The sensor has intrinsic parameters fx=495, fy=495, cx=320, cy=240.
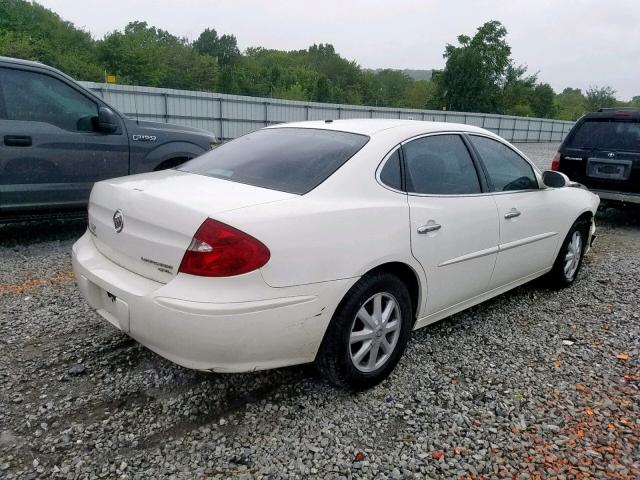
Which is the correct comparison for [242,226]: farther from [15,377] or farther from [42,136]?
[42,136]

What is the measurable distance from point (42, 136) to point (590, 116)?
7.39 metres

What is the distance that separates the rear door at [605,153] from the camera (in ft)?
22.9

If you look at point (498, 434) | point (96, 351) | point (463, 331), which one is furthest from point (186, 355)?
point (463, 331)

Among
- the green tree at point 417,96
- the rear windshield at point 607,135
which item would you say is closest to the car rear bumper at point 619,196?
the rear windshield at point 607,135

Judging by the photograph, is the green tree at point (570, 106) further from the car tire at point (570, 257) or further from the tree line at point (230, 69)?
the car tire at point (570, 257)

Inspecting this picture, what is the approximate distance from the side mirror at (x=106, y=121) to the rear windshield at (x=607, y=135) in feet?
21.2

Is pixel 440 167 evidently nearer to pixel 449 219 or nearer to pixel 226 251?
pixel 449 219

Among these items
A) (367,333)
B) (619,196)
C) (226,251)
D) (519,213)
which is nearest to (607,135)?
(619,196)

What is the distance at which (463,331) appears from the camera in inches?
142

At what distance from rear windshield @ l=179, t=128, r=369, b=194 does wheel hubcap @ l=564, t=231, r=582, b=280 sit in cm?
267

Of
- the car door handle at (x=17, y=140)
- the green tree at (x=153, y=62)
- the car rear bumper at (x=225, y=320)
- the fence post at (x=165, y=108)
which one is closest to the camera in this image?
the car rear bumper at (x=225, y=320)

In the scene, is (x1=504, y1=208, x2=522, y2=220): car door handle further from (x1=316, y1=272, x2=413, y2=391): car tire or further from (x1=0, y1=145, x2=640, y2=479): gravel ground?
(x1=316, y1=272, x2=413, y2=391): car tire

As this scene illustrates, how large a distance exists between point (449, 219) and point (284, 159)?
41.7 inches

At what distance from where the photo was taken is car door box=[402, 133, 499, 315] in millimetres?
2881
